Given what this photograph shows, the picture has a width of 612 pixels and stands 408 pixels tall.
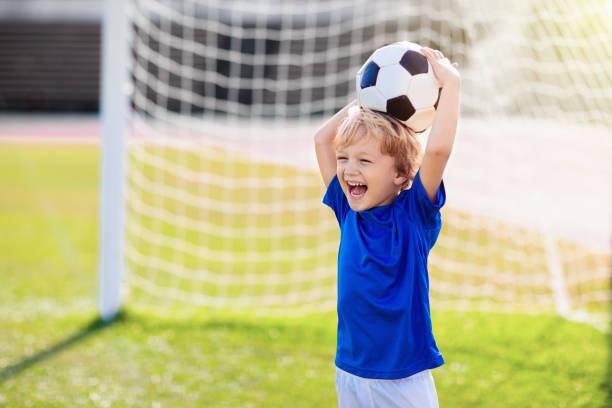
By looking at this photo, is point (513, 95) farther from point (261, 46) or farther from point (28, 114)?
point (28, 114)

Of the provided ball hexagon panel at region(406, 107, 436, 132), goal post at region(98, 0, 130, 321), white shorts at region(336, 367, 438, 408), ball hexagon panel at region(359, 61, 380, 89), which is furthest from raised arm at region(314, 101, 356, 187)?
goal post at region(98, 0, 130, 321)

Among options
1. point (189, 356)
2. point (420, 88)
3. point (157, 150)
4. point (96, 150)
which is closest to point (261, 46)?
point (96, 150)

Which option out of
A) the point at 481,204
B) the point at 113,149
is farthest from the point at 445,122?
the point at 481,204

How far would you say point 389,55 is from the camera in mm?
2072

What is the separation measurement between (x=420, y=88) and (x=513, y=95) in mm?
3338

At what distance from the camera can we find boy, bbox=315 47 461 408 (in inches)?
72.7

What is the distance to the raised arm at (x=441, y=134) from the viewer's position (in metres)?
1.81

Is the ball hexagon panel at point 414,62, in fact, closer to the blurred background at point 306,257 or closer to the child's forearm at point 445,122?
the child's forearm at point 445,122

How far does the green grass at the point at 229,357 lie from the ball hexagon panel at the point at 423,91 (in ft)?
5.12

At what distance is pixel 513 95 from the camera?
199 inches

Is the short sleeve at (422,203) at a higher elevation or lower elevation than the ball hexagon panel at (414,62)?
lower

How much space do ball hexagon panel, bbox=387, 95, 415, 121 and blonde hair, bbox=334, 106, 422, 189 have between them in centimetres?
2

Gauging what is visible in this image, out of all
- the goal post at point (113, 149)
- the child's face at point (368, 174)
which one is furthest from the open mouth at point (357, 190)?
the goal post at point (113, 149)

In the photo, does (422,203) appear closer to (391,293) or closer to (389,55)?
(391,293)
